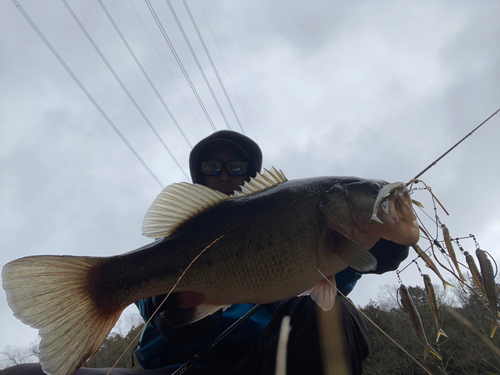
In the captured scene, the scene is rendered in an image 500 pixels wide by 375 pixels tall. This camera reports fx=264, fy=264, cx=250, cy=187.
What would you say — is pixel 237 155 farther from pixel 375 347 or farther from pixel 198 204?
pixel 375 347

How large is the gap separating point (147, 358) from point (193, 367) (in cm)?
43

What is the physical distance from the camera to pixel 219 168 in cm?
331

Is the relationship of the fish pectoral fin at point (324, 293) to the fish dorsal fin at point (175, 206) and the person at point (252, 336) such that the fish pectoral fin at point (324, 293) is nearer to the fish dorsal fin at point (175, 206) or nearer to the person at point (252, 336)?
the person at point (252, 336)

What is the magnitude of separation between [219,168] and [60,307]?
2.26 meters

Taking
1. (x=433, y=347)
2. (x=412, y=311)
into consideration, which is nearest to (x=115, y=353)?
(x=433, y=347)

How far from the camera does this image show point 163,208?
154 cm

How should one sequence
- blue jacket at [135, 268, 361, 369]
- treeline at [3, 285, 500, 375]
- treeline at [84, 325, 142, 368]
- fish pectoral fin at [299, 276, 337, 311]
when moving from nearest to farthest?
fish pectoral fin at [299, 276, 337, 311] < blue jacket at [135, 268, 361, 369] < treeline at [3, 285, 500, 375] < treeline at [84, 325, 142, 368]

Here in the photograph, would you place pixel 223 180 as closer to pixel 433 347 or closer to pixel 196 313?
pixel 196 313

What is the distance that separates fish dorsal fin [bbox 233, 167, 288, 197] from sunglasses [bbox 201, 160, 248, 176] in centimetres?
152

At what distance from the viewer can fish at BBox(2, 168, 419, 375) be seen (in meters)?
1.24

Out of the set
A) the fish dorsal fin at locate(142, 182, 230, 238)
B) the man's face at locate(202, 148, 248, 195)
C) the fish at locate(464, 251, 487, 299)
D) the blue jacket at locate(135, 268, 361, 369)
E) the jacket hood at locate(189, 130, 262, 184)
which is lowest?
the blue jacket at locate(135, 268, 361, 369)

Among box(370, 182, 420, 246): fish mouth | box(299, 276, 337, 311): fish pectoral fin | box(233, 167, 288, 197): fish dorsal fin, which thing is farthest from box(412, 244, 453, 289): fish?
box(233, 167, 288, 197): fish dorsal fin

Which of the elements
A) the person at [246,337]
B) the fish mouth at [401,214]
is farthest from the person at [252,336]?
the fish mouth at [401,214]

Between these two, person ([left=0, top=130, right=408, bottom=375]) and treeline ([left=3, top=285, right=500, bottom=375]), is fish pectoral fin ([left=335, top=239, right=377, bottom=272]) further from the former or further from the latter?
treeline ([left=3, top=285, right=500, bottom=375])
